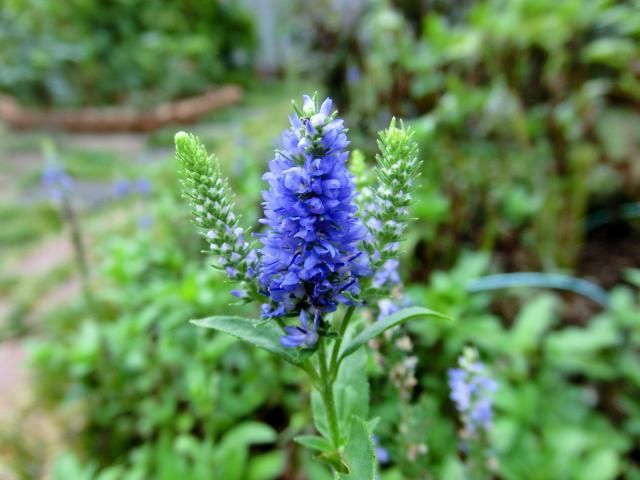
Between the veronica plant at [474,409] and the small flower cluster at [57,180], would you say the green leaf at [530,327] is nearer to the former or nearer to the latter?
the veronica plant at [474,409]

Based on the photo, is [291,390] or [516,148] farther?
[516,148]

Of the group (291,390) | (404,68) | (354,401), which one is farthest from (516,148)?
(354,401)

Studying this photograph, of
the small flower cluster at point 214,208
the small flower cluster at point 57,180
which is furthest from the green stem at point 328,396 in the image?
the small flower cluster at point 57,180

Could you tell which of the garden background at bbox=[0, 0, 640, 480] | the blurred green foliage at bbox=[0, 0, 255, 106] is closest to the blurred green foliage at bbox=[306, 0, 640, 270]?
the garden background at bbox=[0, 0, 640, 480]

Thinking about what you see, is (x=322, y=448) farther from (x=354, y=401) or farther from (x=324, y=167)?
(x=324, y=167)

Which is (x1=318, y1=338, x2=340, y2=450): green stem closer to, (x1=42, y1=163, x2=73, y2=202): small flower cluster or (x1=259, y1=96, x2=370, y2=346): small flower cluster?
(x1=259, y1=96, x2=370, y2=346): small flower cluster
